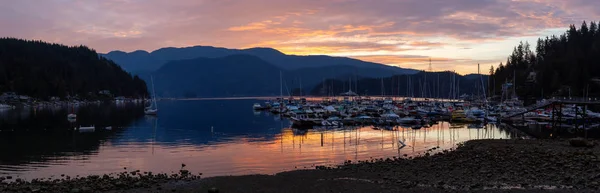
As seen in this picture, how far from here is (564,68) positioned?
110m

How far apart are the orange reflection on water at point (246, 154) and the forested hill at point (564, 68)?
2387 inches

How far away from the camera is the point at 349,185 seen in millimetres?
21703

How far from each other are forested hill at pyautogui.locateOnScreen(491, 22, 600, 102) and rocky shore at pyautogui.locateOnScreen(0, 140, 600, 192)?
7959cm

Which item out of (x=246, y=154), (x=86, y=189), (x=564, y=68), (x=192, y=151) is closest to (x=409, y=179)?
(x=86, y=189)

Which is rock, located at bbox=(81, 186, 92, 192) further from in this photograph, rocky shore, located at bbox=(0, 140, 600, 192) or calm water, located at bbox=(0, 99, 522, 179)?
calm water, located at bbox=(0, 99, 522, 179)

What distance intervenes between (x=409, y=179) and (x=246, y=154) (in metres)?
19.3

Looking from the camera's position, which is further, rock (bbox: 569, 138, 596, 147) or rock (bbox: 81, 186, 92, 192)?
rock (bbox: 569, 138, 596, 147)

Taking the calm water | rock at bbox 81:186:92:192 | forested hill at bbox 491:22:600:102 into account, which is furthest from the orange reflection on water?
forested hill at bbox 491:22:600:102

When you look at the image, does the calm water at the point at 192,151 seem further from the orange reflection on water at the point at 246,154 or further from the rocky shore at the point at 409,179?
the rocky shore at the point at 409,179

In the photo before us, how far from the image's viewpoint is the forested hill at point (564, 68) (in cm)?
10181

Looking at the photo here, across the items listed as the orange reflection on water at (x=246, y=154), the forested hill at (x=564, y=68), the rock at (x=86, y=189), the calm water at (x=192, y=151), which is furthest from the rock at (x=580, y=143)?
the forested hill at (x=564, y=68)

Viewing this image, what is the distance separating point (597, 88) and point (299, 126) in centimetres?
6931

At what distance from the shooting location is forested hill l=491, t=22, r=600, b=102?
334 feet

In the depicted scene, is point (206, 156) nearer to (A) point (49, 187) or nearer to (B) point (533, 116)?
(A) point (49, 187)
